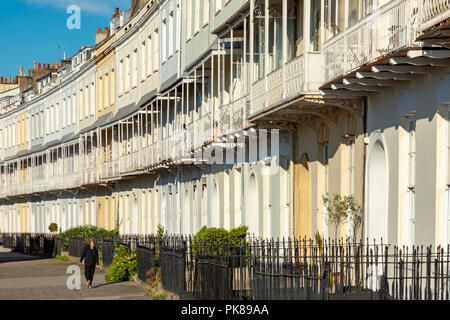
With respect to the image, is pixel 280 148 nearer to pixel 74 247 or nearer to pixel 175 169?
pixel 175 169

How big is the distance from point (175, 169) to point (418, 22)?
73.8 feet

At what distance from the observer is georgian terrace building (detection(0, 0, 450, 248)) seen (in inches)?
543

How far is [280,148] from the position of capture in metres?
22.4

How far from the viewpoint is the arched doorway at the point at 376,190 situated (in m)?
15.9

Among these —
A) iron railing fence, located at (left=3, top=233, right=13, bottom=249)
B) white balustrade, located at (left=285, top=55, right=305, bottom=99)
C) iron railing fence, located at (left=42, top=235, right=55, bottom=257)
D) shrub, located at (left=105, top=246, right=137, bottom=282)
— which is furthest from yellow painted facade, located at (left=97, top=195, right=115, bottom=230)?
white balustrade, located at (left=285, top=55, right=305, bottom=99)

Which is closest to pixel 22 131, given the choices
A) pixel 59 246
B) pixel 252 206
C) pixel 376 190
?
pixel 59 246

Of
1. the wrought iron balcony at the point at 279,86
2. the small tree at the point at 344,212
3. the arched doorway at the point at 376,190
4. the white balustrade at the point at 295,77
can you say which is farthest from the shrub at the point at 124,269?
the arched doorway at the point at 376,190

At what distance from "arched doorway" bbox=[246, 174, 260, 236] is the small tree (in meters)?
7.02

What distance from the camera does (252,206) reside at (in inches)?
1000

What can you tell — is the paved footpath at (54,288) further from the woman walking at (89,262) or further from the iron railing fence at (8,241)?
the iron railing fence at (8,241)

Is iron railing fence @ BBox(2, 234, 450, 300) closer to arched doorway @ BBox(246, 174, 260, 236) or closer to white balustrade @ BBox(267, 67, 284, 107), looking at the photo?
white balustrade @ BBox(267, 67, 284, 107)

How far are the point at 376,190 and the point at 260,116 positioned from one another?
471cm

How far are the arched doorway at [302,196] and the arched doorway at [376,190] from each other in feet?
14.7
